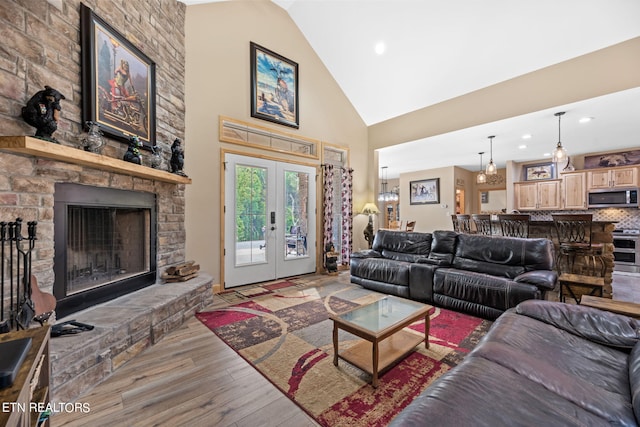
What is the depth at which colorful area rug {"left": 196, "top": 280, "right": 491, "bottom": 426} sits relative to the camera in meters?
1.69

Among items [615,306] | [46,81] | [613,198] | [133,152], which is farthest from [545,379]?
[613,198]

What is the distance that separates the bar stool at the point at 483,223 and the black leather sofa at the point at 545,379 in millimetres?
3067

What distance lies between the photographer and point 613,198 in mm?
6074

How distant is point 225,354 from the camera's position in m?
2.29

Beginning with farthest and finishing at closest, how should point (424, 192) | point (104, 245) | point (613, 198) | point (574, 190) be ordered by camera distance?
point (424, 192), point (574, 190), point (613, 198), point (104, 245)

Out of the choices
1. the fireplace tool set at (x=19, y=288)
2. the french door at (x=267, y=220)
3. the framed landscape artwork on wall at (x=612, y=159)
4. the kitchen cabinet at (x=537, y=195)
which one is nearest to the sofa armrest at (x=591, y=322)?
the fireplace tool set at (x=19, y=288)

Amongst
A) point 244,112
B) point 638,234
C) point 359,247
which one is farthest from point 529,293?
point 638,234

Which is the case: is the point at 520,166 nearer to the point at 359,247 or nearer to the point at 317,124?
the point at 359,247

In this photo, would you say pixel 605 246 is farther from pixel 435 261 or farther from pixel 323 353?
pixel 323 353

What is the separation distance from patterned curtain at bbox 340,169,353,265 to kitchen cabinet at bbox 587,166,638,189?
19.5 feet

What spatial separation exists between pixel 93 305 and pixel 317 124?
14.5 feet

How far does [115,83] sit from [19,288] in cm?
193

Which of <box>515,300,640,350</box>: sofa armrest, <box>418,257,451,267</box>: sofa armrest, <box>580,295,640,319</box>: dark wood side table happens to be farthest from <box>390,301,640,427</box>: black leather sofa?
<box>418,257,451,267</box>: sofa armrest

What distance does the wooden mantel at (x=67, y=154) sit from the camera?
1.69 metres
